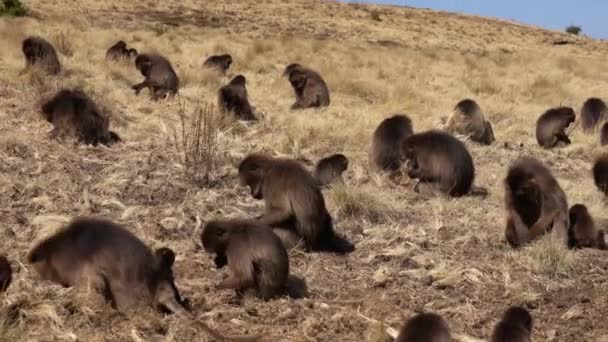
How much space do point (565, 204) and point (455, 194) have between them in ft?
7.70

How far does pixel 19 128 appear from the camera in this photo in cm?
1244

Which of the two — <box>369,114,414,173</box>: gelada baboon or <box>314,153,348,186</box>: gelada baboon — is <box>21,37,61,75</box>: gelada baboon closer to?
<box>369,114,414,173</box>: gelada baboon

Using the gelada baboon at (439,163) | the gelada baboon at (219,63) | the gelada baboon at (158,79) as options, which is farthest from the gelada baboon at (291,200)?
the gelada baboon at (219,63)

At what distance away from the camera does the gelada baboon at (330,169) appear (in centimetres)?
1116

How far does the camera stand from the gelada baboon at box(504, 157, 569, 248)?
9.34 metres

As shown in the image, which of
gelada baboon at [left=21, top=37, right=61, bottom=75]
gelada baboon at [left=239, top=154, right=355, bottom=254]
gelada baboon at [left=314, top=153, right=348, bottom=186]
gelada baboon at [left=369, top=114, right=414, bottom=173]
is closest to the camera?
gelada baboon at [left=239, top=154, right=355, bottom=254]

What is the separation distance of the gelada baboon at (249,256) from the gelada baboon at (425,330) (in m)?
1.61

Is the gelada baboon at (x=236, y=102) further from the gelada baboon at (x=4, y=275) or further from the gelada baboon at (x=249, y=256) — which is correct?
the gelada baboon at (x=4, y=275)

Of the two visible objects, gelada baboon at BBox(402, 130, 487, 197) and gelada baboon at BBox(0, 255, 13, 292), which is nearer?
gelada baboon at BBox(0, 255, 13, 292)

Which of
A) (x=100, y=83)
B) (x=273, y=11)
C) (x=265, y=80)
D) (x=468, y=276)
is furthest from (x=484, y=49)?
(x=468, y=276)

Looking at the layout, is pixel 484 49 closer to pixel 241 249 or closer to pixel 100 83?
pixel 100 83

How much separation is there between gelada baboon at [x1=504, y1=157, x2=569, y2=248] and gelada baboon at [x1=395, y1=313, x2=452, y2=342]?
350 cm

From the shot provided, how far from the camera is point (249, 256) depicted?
7391mm

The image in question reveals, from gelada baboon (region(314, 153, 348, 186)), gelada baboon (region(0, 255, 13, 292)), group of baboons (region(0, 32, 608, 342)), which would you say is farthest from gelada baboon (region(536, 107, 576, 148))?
gelada baboon (region(0, 255, 13, 292))
